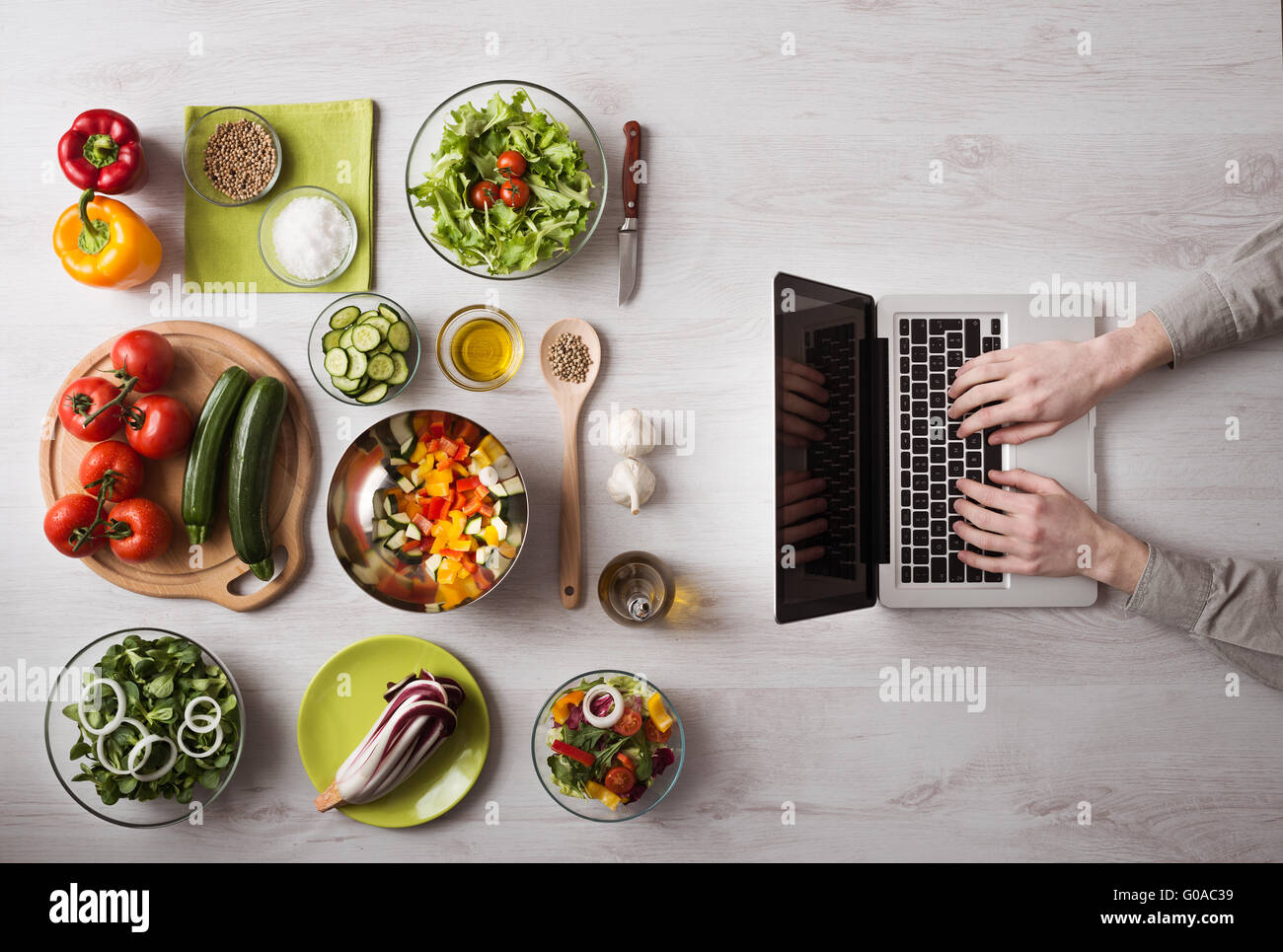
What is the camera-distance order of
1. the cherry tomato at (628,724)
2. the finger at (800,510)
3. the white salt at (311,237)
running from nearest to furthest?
the finger at (800,510)
the cherry tomato at (628,724)
the white salt at (311,237)

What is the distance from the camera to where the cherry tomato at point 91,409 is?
1.54m

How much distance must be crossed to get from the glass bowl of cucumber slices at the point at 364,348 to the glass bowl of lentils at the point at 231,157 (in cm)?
31

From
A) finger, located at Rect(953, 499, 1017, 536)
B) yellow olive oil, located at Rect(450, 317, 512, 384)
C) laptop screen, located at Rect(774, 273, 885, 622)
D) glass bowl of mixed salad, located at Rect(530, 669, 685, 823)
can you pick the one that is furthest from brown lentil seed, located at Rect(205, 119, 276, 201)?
finger, located at Rect(953, 499, 1017, 536)

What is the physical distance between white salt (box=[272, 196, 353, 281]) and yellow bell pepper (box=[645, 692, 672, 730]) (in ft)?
3.59

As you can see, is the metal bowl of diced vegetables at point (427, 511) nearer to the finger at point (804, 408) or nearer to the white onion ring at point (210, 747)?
the white onion ring at point (210, 747)

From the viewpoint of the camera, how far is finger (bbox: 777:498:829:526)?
4.53 feet

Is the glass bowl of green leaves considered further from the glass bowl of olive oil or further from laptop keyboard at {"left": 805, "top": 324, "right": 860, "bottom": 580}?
laptop keyboard at {"left": 805, "top": 324, "right": 860, "bottom": 580}

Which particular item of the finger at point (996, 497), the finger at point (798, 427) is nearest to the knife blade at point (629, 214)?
the finger at point (798, 427)

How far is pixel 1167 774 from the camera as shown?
1.63 meters

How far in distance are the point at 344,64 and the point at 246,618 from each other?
119cm

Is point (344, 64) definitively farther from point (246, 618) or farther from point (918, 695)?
point (918, 695)

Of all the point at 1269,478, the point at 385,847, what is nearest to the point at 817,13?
the point at 1269,478

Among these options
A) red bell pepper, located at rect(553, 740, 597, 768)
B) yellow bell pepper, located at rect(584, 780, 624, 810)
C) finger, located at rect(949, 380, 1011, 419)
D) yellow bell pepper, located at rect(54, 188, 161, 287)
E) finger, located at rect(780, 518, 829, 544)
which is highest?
yellow bell pepper, located at rect(54, 188, 161, 287)

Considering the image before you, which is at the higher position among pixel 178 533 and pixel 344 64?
pixel 344 64
